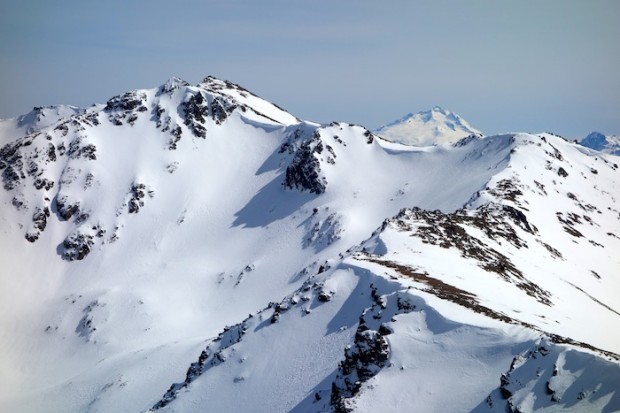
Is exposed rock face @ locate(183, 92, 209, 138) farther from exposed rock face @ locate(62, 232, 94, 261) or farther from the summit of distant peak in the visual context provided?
exposed rock face @ locate(62, 232, 94, 261)

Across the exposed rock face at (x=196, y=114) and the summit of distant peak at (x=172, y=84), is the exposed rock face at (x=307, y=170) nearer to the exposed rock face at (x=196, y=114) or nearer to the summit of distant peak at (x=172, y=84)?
the exposed rock face at (x=196, y=114)

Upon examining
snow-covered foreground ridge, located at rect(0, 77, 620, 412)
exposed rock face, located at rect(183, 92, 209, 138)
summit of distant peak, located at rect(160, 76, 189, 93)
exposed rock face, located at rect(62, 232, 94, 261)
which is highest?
summit of distant peak, located at rect(160, 76, 189, 93)

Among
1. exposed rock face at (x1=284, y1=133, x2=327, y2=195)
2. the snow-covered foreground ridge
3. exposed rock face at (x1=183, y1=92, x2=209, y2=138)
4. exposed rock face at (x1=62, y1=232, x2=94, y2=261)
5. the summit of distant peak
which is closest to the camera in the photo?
the snow-covered foreground ridge

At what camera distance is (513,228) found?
93688 millimetres

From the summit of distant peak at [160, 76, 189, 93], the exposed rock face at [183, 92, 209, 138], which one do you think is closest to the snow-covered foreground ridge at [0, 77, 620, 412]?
the summit of distant peak at [160, 76, 189, 93]

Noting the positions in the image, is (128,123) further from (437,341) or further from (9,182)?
(437,341)

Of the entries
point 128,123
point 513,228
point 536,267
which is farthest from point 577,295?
point 128,123

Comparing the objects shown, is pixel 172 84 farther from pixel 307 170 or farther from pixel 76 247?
pixel 76 247

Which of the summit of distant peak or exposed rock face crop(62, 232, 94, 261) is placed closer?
exposed rock face crop(62, 232, 94, 261)

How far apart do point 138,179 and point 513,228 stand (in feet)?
376

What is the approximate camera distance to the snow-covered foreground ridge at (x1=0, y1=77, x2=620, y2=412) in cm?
4334

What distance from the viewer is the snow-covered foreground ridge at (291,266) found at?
43344mm

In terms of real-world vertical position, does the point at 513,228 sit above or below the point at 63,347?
above

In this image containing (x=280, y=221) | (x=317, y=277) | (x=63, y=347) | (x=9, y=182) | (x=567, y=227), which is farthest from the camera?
(x=9, y=182)
